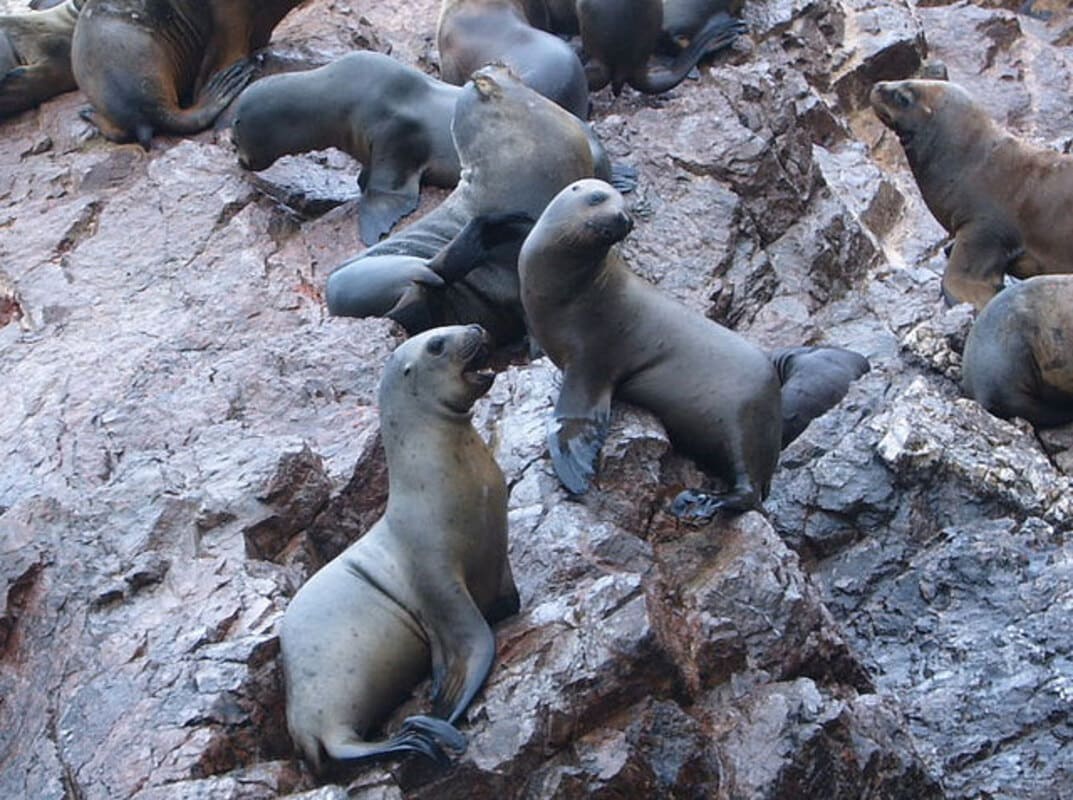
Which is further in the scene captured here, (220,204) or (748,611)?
(220,204)

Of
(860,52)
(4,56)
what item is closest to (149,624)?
(4,56)

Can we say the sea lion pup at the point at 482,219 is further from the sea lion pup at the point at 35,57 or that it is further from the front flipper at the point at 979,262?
the sea lion pup at the point at 35,57

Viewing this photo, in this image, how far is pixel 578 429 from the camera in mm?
5383

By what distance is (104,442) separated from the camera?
605 cm

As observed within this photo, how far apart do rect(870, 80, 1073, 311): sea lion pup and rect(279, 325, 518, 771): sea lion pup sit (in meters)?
3.71

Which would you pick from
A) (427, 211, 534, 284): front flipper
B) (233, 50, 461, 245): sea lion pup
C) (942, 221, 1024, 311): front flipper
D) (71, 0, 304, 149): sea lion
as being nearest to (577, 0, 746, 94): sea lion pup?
(233, 50, 461, 245): sea lion pup

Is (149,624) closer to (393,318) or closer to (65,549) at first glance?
(65,549)

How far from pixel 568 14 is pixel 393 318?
12.2 feet

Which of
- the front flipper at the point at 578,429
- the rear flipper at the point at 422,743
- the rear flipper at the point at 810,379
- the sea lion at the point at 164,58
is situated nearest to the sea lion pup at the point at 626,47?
the sea lion at the point at 164,58

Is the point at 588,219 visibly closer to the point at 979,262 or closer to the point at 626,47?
the point at 979,262

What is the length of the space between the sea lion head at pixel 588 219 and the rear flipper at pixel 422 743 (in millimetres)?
1808

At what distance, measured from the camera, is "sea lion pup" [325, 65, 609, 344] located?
6.72 m

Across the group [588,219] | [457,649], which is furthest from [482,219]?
[457,649]

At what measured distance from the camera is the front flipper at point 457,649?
447cm
